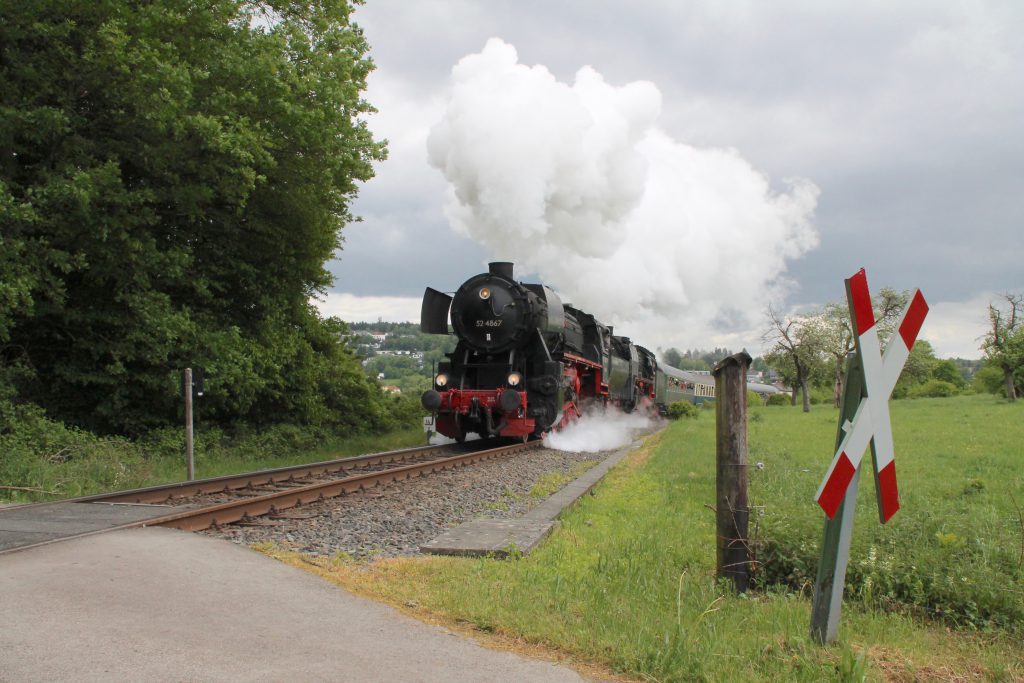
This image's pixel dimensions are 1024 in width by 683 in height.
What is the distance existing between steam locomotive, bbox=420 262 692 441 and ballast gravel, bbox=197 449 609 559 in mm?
4025

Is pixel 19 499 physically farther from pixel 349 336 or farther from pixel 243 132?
pixel 349 336

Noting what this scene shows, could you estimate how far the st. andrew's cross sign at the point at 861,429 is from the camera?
13.2 feet

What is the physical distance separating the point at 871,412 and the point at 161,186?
1385 cm

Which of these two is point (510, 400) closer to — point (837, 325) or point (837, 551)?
point (837, 551)

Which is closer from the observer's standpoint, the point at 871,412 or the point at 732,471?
the point at 871,412

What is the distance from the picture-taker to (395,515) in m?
8.65

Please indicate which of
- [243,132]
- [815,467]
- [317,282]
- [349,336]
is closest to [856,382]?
[815,467]

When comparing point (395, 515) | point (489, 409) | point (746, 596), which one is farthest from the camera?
point (489, 409)

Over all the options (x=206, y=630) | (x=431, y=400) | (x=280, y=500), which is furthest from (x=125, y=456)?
(x=206, y=630)

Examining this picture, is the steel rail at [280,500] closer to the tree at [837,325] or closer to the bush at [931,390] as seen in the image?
the tree at [837,325]

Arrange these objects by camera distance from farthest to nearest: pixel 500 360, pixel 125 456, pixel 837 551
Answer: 1. pixel 500 360
2. pixel 125 456
3. pixel 837 551

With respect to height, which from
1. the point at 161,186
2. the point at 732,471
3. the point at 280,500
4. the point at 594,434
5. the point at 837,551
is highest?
the point at 161,186

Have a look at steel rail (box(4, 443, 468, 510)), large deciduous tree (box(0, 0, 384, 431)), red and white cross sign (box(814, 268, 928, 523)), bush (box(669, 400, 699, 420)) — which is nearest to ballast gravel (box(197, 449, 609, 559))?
steel rail (box(4, 443, 468, 510))

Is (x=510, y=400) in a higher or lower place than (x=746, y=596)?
higher
